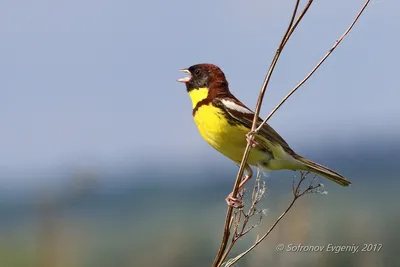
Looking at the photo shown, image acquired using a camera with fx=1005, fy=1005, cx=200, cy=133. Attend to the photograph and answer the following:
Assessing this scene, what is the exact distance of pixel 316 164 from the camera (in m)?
5.54

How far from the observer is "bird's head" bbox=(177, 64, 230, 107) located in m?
5.85

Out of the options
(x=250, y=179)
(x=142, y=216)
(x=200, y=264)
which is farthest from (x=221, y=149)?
(x=142, y=216)

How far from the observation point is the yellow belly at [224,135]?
216 inches

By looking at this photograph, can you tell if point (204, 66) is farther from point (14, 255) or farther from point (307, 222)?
point (14, 255)

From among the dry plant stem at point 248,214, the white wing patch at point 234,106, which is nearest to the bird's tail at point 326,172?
the white wing patch at point 234,106

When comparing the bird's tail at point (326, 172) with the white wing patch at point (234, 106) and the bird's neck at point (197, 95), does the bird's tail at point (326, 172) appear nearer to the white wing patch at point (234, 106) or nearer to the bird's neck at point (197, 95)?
the white wing patch at point (234, 106)

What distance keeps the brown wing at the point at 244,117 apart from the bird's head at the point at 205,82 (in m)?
0.11

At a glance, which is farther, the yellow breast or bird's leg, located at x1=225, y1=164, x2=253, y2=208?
the yellow breast

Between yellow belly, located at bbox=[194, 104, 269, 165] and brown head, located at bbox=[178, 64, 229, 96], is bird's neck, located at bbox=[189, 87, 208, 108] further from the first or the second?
yellow belly, located at bbox=[194, 104, 269, 165]

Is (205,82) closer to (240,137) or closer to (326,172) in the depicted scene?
(240,137)

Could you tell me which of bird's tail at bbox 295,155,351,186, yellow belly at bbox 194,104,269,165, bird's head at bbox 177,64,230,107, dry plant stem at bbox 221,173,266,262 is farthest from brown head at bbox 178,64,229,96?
dry plant stem at bbox 221,173,266,262

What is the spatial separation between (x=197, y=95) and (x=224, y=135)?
479 millimetres

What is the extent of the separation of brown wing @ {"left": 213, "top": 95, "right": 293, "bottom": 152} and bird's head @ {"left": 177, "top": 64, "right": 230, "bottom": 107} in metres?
0.11

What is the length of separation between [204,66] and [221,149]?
704 millimetres
